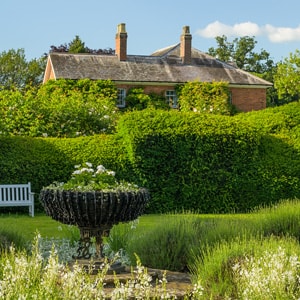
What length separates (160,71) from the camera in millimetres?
34812

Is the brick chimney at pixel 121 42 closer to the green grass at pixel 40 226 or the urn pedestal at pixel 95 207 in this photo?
the green grass at pixel 40 226

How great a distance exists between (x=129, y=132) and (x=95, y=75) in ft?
58.5

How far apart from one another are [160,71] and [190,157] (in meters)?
19.8

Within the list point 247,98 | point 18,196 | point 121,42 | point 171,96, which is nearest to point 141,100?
point 171,96

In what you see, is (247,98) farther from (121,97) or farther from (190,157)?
(190,157)

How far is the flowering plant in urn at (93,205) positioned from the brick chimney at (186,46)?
96.1 ft

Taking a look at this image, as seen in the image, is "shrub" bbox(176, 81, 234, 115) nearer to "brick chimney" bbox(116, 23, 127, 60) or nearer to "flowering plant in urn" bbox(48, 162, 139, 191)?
"brick chimney" bbox(116, 23, 127, 60)

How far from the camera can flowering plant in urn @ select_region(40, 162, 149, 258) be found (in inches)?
273

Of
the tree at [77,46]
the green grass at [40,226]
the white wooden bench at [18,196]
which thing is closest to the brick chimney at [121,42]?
the tree at [77,46]

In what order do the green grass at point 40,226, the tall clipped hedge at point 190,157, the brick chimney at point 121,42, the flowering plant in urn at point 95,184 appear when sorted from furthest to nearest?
the brick chimney at point 121,42 → the tall clipped hedge at point 190,157 → the green grass at point 40,226 → the flowering plant in urn at point 95,184

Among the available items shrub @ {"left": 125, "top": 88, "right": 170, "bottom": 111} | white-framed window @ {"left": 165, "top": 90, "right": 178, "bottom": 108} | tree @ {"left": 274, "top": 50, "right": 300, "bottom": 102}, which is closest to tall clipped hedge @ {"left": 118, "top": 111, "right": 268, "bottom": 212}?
shrub @ {"left": 125, "top": 88, "right": 170, "bottom": 111}

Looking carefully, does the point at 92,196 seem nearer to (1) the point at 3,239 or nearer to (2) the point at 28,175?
(1) the point at 3,239

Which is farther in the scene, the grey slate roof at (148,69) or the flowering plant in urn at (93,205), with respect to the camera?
the grey slate roof at (148,69)

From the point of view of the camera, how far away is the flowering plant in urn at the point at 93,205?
692cm
